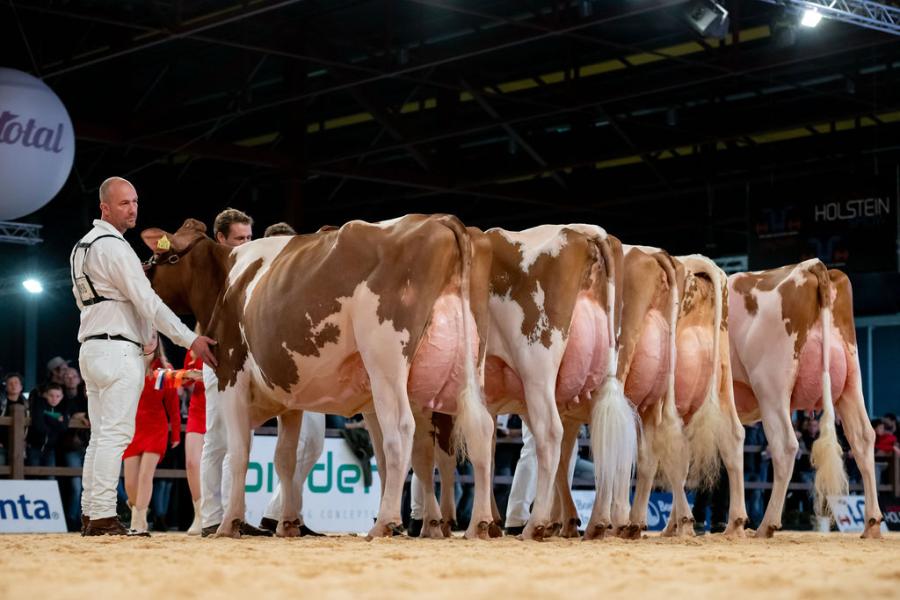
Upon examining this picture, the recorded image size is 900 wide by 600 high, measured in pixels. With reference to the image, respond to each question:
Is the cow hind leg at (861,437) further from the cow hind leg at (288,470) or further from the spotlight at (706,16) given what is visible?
the spotlight at (706,16)

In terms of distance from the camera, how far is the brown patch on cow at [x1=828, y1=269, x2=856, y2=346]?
10562 mm

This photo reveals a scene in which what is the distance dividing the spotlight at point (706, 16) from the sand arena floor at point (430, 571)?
8755mm

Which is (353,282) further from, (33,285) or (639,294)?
(33,285)

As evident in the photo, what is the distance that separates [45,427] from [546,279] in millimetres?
6487

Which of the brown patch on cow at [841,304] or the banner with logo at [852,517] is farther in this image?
the banner with logo at [852,517]

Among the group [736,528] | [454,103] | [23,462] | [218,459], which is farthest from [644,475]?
[454,103]

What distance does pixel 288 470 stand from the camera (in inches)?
353

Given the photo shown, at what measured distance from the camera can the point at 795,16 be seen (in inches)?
612

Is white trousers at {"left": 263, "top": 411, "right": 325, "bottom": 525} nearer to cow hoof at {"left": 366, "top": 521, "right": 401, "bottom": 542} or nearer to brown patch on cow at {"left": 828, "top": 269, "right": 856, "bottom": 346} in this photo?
cow hoof at {"left": 366, "top": 521, "right": 401, "bottom": 542}

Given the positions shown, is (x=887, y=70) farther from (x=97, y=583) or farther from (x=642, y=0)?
(x=97, y=583)

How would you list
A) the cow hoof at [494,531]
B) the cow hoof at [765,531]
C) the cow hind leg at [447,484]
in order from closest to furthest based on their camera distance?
1. the cow hoof at [494,531]
2. the cow hind leg at [447,484]
3. the cow hoof at [765,531]

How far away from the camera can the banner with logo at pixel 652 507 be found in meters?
15.3

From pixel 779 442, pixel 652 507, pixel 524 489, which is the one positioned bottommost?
pixel 652 507

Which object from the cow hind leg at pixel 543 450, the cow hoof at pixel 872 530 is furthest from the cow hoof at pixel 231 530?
the cow hoof at pixel 872 530
